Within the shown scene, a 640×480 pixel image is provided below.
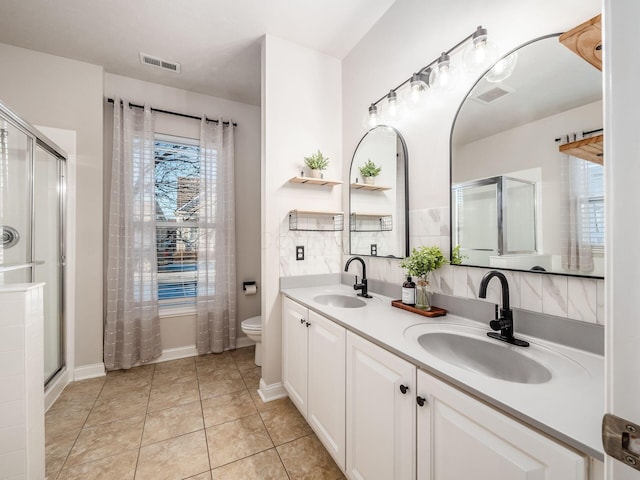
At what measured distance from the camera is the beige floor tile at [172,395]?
1998 mm

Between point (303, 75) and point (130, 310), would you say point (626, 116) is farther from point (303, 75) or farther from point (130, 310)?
point (130, 310)

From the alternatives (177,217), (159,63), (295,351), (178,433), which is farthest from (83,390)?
(159,63)

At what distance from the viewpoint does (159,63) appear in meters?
2.47

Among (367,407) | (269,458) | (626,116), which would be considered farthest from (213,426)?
(626,116)

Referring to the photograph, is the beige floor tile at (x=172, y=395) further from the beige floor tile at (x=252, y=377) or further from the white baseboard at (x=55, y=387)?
the white baseboard at (x=55, y=387)

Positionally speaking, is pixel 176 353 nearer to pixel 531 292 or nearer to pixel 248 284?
pixel 248 284

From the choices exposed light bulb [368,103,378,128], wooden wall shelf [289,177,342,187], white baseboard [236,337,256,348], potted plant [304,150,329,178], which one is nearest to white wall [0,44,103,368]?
white baseboard [236,337,256,348]

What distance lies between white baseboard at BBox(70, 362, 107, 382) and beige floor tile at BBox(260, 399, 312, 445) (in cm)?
167

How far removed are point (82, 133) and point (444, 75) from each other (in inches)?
117

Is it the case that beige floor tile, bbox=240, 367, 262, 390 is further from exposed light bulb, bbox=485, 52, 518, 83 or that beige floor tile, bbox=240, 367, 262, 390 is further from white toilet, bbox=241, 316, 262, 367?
exposed light bulb, bbox=485, 52, 518, 83

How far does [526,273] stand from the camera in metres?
1.12

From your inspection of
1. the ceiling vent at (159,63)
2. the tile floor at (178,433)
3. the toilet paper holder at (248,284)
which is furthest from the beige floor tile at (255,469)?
the ceiling vent at (159,63)

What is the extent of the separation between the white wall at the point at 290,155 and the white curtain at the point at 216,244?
981 mm

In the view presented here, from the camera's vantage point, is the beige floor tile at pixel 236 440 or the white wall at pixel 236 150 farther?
the white wall at pixel 236 150
